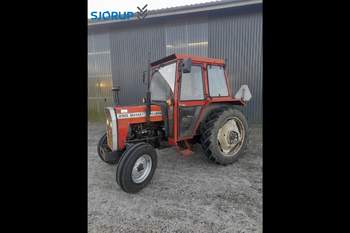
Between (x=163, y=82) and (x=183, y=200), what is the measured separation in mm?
1917

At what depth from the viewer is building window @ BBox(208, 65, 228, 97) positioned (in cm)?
329

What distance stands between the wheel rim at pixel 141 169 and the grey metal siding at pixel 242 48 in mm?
4923

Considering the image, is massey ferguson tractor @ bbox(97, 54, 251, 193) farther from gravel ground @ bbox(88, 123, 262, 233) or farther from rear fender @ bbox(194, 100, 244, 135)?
gravel ground @ bbox(88, 123, 262, 233)

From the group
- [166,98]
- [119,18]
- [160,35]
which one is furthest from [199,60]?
[119,18]

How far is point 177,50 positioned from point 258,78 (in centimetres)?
309

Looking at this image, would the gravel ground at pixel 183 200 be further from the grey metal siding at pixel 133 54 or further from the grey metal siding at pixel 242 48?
the grey metal siding at pixel 133 54

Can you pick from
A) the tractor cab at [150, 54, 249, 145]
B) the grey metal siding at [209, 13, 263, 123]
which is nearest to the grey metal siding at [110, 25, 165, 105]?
the grey metal siding at [209, 13, 263, 123]

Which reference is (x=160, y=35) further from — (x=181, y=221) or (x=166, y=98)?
(x=181, y=221)

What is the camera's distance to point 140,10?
6.38 m

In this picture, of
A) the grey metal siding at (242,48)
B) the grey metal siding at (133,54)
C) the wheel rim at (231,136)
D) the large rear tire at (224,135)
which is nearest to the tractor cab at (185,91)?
the large rear tire at (224,135)

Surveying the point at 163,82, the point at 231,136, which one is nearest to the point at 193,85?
the point at 163,82

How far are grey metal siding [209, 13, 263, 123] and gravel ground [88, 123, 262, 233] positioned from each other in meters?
3.67

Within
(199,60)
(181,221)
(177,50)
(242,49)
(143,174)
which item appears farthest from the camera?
(177,50)

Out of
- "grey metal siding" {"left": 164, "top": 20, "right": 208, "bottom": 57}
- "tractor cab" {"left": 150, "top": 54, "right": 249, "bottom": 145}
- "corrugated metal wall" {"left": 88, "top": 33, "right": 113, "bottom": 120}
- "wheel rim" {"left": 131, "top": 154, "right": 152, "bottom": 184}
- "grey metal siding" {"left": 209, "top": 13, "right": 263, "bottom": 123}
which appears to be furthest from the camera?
"corrugated metal wall" {"left": 88, "top": 33, "right": 113, "bottom": 120}
